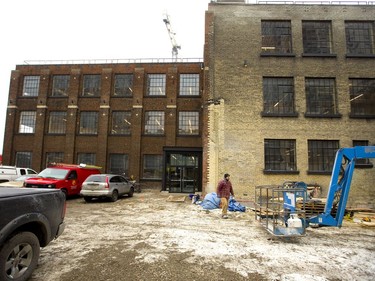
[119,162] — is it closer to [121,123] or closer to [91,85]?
[121,123]

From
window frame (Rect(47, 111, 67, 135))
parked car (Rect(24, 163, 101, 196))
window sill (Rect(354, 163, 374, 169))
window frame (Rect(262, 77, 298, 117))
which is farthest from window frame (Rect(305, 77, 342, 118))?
window frame (Rect(47, 111, 67, 135))

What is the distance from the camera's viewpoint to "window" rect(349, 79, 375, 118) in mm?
14133

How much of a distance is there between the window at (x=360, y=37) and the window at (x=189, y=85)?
1187 cm

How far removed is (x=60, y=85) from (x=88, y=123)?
498 cm

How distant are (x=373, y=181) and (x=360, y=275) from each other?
10.9 meters

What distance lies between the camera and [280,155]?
13.8m

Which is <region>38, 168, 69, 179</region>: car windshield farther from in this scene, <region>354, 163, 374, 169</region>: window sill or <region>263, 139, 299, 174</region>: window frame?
<region>354, 163, 374, 169</region>: window sill

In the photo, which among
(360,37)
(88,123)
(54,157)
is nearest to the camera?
(360,37)

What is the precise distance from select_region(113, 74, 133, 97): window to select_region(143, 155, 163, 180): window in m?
6.44

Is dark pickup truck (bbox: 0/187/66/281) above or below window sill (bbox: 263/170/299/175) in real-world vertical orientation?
below

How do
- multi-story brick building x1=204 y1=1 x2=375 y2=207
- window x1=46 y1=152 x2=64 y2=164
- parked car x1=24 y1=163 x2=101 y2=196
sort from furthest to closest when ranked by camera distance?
1. window x1=46 y1=152 x2=64 y2=164
2. multi-story brick building x1=204 y1=1 x2=375 y2=207
3. parked car x1=24 y1=163 x2=101 y2=196

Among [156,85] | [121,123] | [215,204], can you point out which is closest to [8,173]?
[121,123]

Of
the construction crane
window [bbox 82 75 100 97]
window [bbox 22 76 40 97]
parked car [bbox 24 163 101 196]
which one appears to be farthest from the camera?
the construction crane

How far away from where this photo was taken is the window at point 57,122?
2338cm
